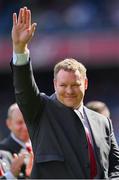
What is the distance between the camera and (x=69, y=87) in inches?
174

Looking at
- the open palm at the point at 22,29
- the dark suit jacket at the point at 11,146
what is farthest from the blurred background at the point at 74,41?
the open palm at the point at 22,29

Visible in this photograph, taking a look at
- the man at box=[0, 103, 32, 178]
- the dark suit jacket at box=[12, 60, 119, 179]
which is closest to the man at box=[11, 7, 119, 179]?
the dark suit jacket at box=[12, 60, 119, 179]

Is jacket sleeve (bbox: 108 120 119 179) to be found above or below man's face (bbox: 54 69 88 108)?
below

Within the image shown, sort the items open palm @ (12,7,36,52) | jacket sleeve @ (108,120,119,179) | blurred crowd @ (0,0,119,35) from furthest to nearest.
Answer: blurred crowd @ (0,0,119,35), jacket sleeve @ (108,120,119,179), open palm @ (12,7,36,52)

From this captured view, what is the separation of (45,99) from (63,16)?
1515cm

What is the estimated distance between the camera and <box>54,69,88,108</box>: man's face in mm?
4398

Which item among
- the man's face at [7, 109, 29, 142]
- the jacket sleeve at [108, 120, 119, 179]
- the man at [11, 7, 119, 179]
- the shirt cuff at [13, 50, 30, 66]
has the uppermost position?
the shirt cuff at [13, 50, 30, 66]

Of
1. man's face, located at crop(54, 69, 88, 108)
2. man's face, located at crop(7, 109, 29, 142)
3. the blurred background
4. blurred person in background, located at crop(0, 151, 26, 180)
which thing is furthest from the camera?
the blurred background

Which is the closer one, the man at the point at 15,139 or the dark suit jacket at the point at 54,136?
the dark suit jacket at the point at 54,136

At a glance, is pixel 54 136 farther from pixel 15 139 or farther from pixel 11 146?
pixel 15 139

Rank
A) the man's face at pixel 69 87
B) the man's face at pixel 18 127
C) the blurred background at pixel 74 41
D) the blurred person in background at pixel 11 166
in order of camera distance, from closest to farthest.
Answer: the man's face at pixel 69 87 → the blurred person in background at pixel 11 166 → the man's face at pixel 18 127 → the blurred background at pixel 74 41

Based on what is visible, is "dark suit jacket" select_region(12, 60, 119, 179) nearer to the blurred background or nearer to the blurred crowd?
the blurred background

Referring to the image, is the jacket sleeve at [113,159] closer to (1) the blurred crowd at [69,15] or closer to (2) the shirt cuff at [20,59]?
(2) the shirt cuff at [20,59]

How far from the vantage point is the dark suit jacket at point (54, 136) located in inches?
169
